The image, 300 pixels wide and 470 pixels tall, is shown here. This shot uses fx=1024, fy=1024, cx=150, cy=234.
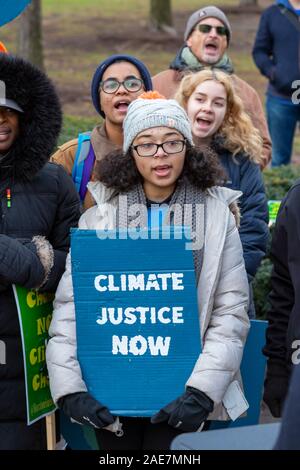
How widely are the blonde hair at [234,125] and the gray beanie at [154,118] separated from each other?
34.9 inches

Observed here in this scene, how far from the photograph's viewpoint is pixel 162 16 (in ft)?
75.4

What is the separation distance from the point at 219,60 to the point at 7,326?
2.73 meters

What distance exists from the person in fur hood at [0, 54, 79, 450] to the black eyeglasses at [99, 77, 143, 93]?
65 cm

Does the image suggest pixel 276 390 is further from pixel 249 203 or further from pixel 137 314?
pixel 249 203

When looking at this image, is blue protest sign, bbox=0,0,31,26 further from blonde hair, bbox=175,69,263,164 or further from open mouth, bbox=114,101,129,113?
blonde hair, bbox=175,69,263,164

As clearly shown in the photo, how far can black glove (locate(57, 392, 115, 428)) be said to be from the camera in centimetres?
391

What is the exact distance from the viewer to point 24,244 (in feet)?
13.7

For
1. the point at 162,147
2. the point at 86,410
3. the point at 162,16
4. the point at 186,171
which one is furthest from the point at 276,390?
the point at 162,16

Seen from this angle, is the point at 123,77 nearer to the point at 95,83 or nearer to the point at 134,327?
the point at 95,83

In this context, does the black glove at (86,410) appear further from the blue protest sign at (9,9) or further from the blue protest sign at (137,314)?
the blue protest sign at (9,9)

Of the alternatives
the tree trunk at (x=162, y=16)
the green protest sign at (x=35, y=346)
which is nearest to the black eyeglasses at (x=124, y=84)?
the green protest sign at (x=35, y=346)

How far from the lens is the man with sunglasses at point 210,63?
241 inches

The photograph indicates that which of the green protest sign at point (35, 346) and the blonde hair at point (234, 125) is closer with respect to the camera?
the green protest sign at point (35, 346)
